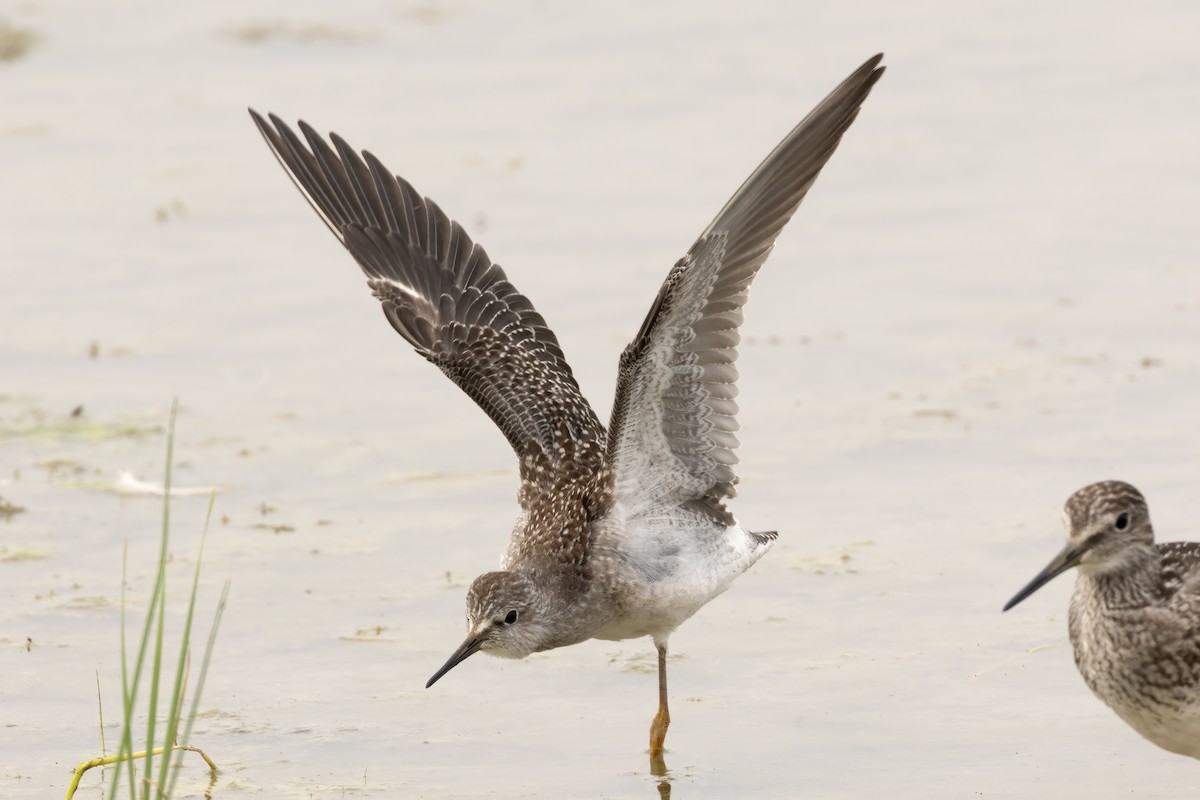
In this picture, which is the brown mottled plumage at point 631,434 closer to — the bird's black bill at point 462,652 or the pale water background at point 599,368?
the bird's black bill at point 462,652

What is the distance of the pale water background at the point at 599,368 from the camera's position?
8.20 m

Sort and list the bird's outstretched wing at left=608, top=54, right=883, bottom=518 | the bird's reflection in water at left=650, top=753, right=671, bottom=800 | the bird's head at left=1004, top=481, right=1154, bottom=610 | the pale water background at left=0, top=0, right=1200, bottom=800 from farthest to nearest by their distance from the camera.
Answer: the pale water background at left=0, top=0, right=1200, bottom=800 < the bird's outstretched wing at left=608, top=54, right=883, bottom=518 < the bird's reflection in water at left=650, top=753, right=671, bottom=800 < the bird's head at left=1004, top=481, right=1154, bottom=610

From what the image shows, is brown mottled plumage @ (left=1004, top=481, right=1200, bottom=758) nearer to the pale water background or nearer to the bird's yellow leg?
the pale water background

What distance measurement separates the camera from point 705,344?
832 centimetres

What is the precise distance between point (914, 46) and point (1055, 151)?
90.1 inches

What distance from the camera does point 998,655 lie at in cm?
857

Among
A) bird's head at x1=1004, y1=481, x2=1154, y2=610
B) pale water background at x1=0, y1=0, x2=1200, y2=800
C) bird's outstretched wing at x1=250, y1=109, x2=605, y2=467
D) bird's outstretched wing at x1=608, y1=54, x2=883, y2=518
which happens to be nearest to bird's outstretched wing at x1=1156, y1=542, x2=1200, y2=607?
bird's head at x1=1004, y1=481, x2=1154, y2=610

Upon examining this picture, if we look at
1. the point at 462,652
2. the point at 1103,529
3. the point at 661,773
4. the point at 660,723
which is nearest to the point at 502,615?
the point at 462,652

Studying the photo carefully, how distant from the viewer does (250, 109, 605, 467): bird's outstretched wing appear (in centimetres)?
911

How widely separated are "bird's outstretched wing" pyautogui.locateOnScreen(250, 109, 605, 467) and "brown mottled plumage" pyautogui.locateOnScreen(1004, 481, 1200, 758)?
106 inches

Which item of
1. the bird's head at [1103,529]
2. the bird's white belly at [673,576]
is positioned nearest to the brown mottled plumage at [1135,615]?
the bird's head at [1103,529]

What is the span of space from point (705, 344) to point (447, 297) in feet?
5.83

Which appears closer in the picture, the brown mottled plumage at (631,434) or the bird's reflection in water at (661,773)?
the bird's reflection in water at (661,773)

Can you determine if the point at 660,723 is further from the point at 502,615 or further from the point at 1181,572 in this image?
the point at 1181,572
